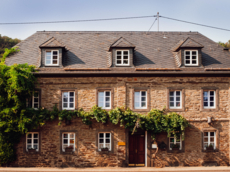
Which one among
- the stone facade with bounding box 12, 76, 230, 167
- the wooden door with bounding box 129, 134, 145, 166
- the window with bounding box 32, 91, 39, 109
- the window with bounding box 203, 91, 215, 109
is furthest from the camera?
the window with bounding box 203, 91, 215, 109

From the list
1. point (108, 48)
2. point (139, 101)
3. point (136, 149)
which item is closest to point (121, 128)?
point (136, 149)

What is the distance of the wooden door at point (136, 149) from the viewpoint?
14836mm

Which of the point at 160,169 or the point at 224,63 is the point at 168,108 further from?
the point at 224,63

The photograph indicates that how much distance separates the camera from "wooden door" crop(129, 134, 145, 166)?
14836 mm

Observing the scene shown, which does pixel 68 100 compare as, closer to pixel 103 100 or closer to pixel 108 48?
pixel 103 100

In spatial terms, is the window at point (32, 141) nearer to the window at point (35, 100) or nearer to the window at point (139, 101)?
the window at point (35, 100)

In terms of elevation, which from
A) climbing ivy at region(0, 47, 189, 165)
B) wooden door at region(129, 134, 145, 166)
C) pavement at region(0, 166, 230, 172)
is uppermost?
climbing ivy at region(0, 47, 189, 165)

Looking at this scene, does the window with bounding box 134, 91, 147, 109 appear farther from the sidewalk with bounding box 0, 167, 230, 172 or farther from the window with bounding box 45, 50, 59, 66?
the window with bounding box 45, 50, 59, 66

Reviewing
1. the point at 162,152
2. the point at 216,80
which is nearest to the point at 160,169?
the point at 162,152

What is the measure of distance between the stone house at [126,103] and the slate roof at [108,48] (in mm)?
149

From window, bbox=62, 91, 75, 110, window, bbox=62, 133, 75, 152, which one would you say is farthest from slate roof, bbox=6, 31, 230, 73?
window, bbox=62, 133, 75, 152

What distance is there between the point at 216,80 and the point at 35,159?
13.6 m

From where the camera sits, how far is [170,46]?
666 inches

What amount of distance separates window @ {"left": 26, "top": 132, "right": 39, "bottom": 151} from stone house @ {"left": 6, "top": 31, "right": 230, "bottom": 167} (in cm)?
7
